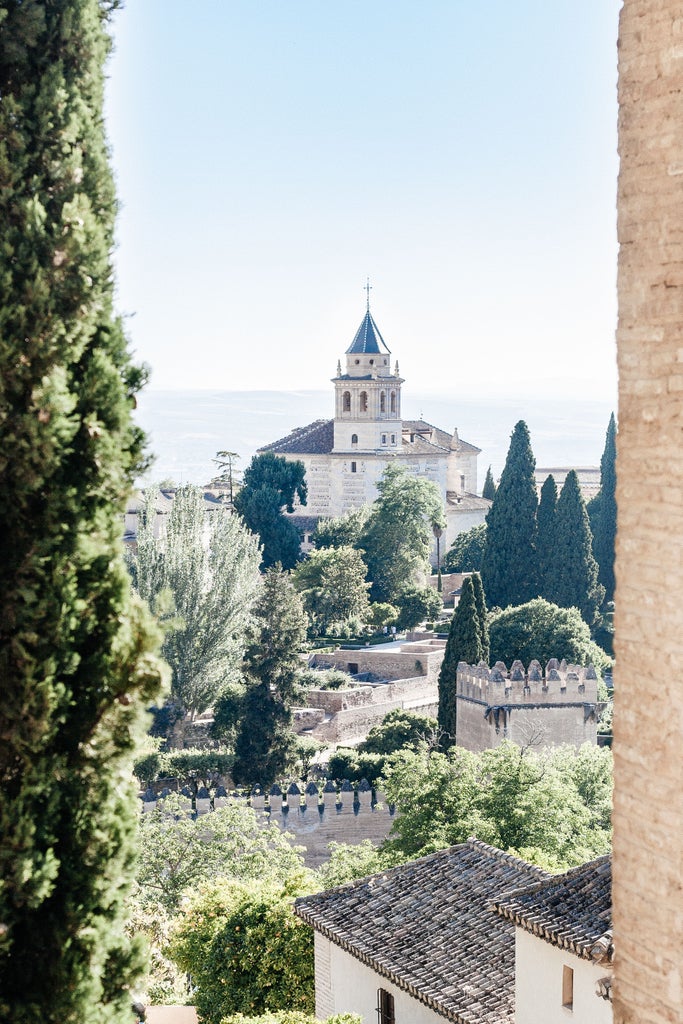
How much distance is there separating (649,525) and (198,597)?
90.9 feet

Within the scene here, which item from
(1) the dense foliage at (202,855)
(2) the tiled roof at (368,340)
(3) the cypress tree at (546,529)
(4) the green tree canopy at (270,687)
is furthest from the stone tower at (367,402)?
(1) the dense foliage at (202,855)

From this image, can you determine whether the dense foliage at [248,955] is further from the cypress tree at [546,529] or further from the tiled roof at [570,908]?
the cypress tree at [546,529]

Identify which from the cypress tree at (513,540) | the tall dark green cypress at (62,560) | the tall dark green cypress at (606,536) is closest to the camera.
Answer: the tall dark green cypress at (62,560)

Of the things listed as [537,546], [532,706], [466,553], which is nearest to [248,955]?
[532,706]

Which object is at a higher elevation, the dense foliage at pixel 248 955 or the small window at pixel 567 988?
the small window at pixel 567 988

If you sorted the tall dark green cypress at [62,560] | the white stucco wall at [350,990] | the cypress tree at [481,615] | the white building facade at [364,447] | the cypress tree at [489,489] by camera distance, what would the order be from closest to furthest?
the tall dark green cypress at [62,560] < the white stucco wall at [350,990] < the cypress tree at [481,615] < the white building facade at [364,447] < the cypress tree at [489,489]

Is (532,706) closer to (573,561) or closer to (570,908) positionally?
(573,561)

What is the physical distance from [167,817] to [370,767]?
17.1 ft

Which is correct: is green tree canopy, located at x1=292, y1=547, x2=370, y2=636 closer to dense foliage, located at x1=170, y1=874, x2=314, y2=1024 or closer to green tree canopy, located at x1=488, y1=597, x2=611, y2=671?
green tree canopy, located at x1=488, y1=597, x2=611, y2=671

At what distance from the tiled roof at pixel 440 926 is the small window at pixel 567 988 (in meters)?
0.84

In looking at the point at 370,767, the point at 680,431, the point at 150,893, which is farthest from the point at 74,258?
the point at 370,767

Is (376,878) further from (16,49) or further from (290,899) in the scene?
(16,49)

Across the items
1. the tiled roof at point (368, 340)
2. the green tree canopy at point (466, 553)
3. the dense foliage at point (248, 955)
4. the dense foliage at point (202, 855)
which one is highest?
the tiled roof at point (368, 340)

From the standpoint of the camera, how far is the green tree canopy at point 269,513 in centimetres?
5100
